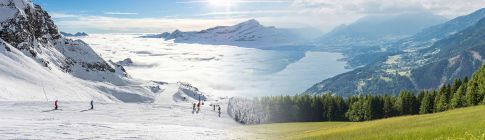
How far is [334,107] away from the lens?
486ft

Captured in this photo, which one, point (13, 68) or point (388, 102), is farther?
point (13, 68)

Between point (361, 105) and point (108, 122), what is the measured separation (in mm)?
92938

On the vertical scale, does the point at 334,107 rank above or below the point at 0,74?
below

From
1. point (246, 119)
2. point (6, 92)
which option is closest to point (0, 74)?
point (6, 92)

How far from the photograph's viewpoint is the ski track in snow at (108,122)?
3981 cm

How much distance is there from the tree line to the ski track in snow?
2233cm

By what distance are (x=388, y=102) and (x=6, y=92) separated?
94175 mm

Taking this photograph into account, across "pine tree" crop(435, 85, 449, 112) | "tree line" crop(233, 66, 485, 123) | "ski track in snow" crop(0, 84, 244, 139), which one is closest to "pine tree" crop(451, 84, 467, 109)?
"tree line" crop(233, 66, 485, 123)

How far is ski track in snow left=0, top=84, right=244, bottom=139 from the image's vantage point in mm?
39812

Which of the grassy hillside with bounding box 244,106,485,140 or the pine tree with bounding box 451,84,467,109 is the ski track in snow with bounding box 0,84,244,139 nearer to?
the grassy hillside with bounding box 244,106,485,140

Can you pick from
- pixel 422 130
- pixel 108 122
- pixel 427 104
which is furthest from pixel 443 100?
pixel 422 130

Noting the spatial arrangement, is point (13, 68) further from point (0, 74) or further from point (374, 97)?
point (374, 97)

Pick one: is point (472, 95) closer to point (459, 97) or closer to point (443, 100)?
point (459, 97)

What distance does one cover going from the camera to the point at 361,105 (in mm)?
141000
